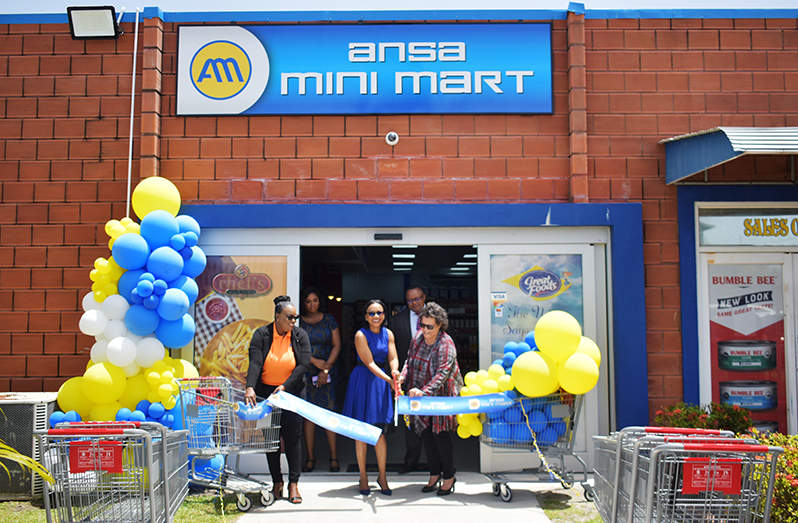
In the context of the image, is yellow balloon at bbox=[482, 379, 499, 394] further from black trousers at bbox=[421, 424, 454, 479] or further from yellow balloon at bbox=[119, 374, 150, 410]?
yellow balloon at bbox=[119, 374, 150, 410]

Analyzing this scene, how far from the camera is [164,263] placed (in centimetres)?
512

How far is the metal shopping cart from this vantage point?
10.6 feet

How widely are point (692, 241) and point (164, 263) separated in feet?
17.2

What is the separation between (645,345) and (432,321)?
2.36 metres

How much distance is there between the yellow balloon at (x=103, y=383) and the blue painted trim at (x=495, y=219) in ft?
5.72

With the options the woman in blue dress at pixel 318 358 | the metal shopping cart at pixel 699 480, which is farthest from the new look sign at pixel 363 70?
the metal shopping cart at pixel 699 480

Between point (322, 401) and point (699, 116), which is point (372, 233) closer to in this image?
point (322, 401)

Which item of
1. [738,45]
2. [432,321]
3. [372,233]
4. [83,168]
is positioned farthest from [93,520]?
[738,45]

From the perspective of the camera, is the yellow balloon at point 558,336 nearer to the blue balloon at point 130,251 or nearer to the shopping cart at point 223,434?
the shopping cart at point 223,434

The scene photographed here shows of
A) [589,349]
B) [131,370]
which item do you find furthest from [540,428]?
[131,370]

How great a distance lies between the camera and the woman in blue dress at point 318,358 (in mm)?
6285

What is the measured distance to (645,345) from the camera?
19.7 ft

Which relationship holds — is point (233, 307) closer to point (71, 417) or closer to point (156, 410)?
point (156, 410)

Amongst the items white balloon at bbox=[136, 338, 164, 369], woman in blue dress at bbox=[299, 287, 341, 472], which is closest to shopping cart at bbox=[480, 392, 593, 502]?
woman in blue dress at bbox=[299, 287, 341, 472]
